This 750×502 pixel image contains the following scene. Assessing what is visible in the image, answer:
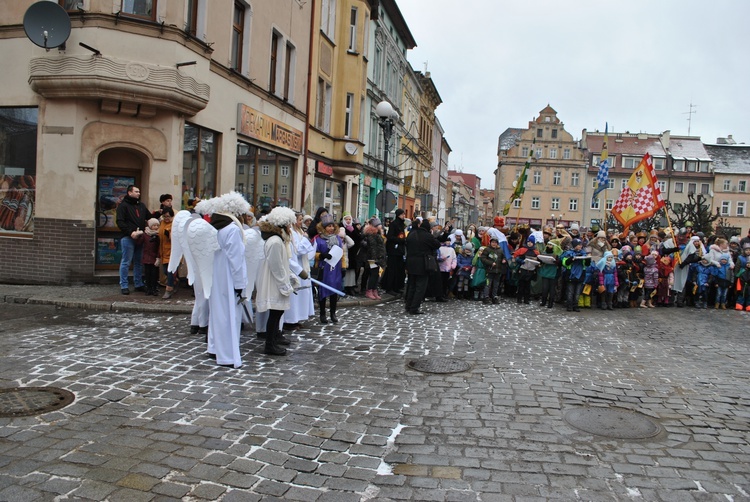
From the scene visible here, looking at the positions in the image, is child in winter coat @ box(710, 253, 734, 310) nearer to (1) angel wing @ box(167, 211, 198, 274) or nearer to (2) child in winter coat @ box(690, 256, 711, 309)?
(2) child in winter coat @ box(690, 256, 711, 309)

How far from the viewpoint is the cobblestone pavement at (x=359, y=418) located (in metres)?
4.03

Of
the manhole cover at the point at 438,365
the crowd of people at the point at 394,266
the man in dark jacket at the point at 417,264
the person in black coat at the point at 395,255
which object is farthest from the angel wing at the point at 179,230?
the person in black coat at the point at 395,255

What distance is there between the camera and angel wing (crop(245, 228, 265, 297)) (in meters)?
7.71

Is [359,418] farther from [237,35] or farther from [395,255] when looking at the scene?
[237,35]

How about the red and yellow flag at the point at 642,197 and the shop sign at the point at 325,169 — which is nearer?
the red and yellow flag at the point at 642,197

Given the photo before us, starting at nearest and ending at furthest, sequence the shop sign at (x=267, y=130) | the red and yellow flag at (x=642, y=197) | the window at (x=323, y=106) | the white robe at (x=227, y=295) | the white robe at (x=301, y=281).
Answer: the white robe at (x=227, y=295)
the white robe at (x=301, y=281)
the shop sign at (x=267, y=130)
the red and yellow flag at (x=642, y=197)
the window at (x=323, y=106)

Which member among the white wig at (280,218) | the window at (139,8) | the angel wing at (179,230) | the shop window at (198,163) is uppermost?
the window at (139,8)

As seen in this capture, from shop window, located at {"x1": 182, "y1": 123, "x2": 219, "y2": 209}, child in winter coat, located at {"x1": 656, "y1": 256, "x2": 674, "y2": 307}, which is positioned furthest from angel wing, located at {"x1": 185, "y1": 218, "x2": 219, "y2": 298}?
child in winter coat, located at {"x1": 656, "y1": 256, "x2": 674, "y2": 307}

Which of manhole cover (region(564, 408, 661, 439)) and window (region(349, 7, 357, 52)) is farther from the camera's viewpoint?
window (region(349, 7, 357, 52))

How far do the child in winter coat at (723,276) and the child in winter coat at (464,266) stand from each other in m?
6.30

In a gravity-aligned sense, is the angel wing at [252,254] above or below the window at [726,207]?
below

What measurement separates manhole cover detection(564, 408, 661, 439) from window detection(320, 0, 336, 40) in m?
19.8

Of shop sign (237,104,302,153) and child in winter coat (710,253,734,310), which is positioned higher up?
shop sign (237,104,302,153)

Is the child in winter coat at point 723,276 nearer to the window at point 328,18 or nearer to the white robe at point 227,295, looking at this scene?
the white robe at point 227,295
